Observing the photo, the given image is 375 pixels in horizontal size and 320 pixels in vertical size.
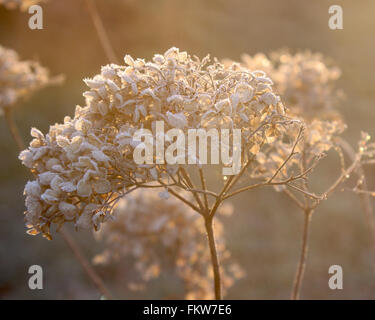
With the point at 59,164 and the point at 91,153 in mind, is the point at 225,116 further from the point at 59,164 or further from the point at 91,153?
the point at 59,164

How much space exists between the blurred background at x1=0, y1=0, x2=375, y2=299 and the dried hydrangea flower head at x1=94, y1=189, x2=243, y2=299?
127 centimetres

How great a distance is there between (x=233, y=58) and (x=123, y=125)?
48.8 ft

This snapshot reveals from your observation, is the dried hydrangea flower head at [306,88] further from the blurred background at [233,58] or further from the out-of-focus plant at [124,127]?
the out-of-focus plant at [124,127]

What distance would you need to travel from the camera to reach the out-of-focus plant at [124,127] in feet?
6.16

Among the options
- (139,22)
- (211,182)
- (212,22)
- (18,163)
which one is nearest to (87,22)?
(139,22)

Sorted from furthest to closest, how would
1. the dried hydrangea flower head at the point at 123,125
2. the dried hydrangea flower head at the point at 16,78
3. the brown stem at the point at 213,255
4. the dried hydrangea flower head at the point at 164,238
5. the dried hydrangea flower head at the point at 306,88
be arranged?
the dried hydrangea flower head at the point at 306,88 → the dried hydrangea flower head at the point at 16,78 → the dried hydrangea flower head at the point at 164,238 → the brown stem at the point at 213,255 → the dried hydrangea flower head at the point at 123,125

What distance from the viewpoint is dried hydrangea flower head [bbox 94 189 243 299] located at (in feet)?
14.1

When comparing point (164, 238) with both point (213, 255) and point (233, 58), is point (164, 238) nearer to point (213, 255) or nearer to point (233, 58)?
point (213, 255)

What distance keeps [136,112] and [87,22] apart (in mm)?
15850

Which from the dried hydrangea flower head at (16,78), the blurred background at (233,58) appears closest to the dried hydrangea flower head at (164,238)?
the blurred background at (233,58)

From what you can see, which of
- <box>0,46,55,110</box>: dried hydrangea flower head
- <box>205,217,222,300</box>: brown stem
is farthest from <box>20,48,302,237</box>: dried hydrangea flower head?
<box>0,46,55,110</box>: dried hydrangea flower head

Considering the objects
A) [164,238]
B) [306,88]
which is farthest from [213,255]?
[306,88]

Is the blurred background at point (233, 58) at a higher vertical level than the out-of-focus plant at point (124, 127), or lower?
higher
